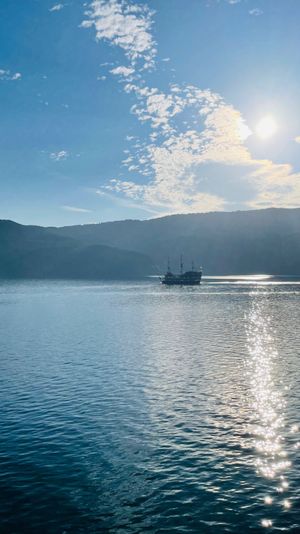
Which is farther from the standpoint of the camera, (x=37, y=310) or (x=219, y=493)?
(x=37, y=310)

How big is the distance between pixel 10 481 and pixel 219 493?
11.8 meters

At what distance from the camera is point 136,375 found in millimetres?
48469

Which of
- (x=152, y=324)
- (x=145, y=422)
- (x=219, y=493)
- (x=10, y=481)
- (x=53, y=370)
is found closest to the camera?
(x=219, y=493)

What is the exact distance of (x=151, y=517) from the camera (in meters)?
20.7

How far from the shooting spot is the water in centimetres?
2116

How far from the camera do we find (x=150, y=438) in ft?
99.7

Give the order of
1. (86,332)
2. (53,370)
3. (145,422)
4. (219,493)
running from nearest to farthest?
(219,493), (145,422), (53,370), (86,332)

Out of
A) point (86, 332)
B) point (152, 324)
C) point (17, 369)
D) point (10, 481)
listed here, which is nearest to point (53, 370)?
point (17, 369)

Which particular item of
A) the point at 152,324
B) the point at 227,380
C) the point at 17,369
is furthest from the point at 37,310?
the point at 227,380

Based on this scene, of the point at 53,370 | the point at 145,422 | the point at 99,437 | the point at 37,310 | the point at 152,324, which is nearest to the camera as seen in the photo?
the point at 99,437

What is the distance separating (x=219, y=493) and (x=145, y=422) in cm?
1146

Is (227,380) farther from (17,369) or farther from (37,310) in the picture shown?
(37,310)

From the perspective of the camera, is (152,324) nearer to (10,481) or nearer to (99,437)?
(99,437)

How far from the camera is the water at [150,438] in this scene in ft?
69.4
